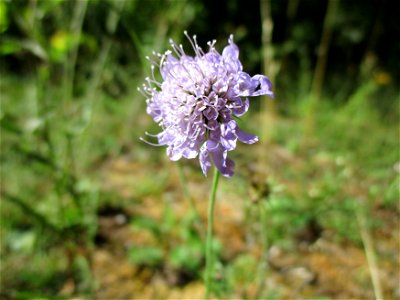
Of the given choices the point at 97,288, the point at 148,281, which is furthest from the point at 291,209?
the point at 97,288

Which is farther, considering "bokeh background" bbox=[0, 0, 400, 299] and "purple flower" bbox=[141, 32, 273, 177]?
"bokeh background" bbox=[0, 0, 400, 299]

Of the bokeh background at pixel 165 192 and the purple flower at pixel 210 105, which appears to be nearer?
the purple flower at pixel 210 105

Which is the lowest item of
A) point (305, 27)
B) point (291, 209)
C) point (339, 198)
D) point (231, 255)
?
point (231, 255)

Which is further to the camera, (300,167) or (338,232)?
(300,167)

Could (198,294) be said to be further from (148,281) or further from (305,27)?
(305,27)

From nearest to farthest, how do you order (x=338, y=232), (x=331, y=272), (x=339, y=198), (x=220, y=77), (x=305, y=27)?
(x=220, y=77), (x=331, y=272), (x=338, y=232), (x=339, y=198), (x=305, y=27)
